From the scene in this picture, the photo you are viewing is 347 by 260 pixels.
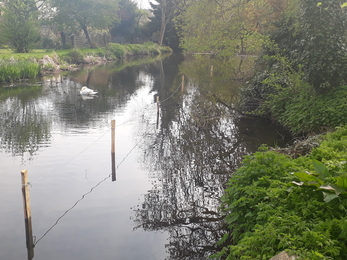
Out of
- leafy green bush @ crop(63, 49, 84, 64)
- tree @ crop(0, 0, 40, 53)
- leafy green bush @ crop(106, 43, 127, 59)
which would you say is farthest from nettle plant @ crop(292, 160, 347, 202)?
leafy green bush @ crop(106, 43, 127, 59)

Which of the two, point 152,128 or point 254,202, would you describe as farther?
point 152,128

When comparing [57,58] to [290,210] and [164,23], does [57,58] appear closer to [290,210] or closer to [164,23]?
[164,23]

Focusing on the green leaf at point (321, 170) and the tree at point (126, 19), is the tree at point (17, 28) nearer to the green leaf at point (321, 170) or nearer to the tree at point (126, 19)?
the tree at point (126, 19)

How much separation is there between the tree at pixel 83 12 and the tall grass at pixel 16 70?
23498 mm

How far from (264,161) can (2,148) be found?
8732 millimetres

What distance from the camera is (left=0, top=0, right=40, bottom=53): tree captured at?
3534 cm

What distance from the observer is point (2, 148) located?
11.0 m

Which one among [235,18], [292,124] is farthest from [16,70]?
[292,124]

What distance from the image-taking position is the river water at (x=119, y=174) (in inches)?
245

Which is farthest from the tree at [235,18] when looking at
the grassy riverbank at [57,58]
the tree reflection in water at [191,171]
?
the grassy riverbank at [57,58]

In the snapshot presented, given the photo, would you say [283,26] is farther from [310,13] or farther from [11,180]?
[11,180]

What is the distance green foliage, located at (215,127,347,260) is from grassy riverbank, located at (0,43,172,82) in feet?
75.8

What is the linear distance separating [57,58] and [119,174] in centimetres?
Result: 2966

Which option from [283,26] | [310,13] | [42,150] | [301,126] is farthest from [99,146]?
[283,26]
